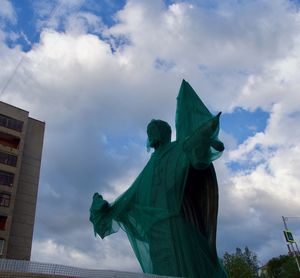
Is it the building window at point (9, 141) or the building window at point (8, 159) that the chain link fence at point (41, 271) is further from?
the building window at point (9, 141)

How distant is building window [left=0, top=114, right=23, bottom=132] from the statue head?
2619 centimetres

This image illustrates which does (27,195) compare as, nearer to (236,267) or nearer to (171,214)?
(236,267)

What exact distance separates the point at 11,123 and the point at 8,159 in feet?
11.2

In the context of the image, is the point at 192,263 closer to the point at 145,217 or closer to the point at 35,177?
the point at 145,217

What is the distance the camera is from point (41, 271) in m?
7.12

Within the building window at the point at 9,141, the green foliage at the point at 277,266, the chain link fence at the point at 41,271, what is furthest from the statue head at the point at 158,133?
the green foliage at the point at 277,266

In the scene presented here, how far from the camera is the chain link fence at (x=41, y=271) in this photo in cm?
688

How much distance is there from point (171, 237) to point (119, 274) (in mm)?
3067

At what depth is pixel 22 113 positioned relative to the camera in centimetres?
3775

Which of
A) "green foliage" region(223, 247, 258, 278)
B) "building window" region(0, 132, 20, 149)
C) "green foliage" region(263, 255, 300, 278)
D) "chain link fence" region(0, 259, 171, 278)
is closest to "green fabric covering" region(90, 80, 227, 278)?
"chain link fence" region(0, 259, 171, 278)

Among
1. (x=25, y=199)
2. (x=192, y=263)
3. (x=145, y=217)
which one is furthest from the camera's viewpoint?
(x=25, y=199)

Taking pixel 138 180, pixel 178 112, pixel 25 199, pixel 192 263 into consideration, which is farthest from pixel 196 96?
pixel 25 199

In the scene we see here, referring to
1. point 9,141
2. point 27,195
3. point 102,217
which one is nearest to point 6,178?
point 27,195

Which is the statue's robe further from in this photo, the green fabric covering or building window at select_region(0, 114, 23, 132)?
building window at select_region(0, 114, 23, 132)
